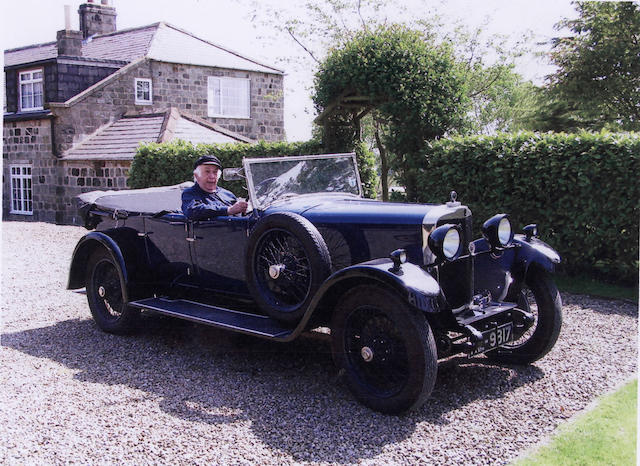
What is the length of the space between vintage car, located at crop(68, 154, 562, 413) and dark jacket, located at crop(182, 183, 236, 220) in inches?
3.5

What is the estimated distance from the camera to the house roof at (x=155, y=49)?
20.2m

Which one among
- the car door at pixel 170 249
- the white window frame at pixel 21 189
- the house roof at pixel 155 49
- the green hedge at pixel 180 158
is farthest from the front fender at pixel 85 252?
the white window frame at pixel 21 189

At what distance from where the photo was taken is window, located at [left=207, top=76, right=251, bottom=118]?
21.5m

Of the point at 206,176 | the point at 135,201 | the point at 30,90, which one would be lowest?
the point at 135,201

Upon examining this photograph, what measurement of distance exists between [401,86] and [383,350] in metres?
6.31

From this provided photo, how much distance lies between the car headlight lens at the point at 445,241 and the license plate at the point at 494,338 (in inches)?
22.5

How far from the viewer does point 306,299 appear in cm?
439

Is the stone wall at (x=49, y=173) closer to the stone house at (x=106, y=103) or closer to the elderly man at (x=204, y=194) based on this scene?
the stone house at (x=106, y=103)

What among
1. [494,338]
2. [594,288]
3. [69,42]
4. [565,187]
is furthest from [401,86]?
[69,42]

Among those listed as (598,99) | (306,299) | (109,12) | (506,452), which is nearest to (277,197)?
(306,299)

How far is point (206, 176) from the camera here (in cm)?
564

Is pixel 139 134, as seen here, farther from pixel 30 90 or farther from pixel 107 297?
pixel 107 297

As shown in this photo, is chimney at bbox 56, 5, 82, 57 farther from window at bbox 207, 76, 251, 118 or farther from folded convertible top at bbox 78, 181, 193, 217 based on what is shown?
folded convertible top at bbox 78, 181, 193, 217

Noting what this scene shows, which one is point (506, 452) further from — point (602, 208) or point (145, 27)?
point (145, 27)
